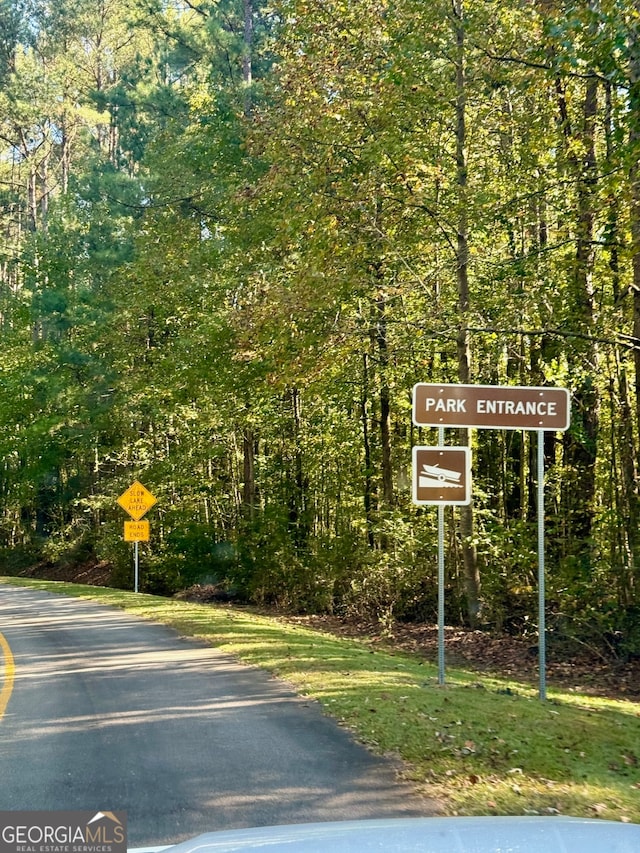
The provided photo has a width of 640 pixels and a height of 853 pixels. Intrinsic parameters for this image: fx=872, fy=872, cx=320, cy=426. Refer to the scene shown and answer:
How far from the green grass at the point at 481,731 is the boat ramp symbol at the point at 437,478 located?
236cm

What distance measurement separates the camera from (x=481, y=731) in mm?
8102

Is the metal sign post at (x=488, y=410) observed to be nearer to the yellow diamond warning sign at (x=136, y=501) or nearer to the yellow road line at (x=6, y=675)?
the yellow road line at (x=6, y=675)

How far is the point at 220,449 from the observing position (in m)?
27.9

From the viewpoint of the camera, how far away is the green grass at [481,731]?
630 centimetres

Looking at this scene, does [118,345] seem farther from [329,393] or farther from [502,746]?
[502,746]

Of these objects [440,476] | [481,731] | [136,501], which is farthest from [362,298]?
[136,501]

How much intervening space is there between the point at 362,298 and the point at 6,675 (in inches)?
390

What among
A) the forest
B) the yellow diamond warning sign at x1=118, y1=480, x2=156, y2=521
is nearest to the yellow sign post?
the yellow diamond warning sign at x1=118, y1=480, x2=156, y2=521

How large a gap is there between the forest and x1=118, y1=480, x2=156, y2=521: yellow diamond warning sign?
2810mm

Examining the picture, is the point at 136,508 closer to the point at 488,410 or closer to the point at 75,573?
the point at 75,573

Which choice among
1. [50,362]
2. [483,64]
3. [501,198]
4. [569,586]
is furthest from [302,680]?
[50,362]

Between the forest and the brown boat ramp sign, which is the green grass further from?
the forest

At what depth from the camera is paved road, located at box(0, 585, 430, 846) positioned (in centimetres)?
592

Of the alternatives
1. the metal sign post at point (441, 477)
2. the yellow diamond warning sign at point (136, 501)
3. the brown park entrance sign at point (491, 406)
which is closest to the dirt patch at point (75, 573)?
the yellow diamond warning sign at point (136, 501)
